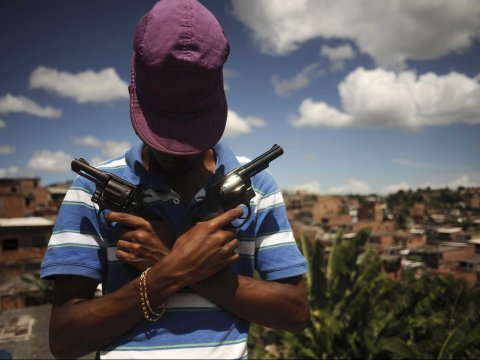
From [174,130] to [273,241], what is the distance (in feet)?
1.97

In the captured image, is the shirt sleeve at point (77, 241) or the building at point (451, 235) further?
the building at point (451, 235)

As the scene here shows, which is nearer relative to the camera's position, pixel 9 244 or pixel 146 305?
pixel 146 305

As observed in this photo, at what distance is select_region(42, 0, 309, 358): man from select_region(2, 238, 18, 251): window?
28.8m

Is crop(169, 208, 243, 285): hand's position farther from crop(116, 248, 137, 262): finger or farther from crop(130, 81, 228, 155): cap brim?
crop(130, 81, 228, 155): cap brim

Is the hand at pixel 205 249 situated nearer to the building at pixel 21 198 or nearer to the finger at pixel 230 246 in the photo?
the finger at pixel 230 246

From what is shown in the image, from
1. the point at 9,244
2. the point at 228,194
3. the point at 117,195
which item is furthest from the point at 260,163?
the point at 9,244

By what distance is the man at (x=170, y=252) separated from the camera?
4.08 ft

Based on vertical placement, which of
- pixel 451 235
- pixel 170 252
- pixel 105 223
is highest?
A: pixel 105 223

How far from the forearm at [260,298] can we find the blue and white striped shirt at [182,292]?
0.06 metres

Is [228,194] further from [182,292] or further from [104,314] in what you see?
[104,314]

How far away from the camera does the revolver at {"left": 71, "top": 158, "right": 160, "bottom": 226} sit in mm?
1330

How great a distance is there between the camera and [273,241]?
4.95ft

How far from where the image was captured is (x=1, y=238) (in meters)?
25.3

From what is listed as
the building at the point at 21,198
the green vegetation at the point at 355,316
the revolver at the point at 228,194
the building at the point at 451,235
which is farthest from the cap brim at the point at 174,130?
the building at the point at 451,235
